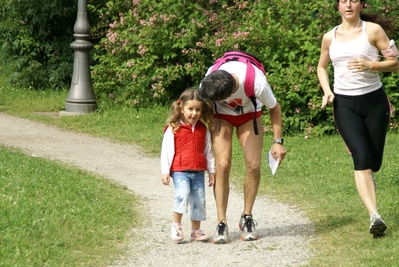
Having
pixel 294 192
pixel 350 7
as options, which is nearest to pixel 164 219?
pixel 294 192

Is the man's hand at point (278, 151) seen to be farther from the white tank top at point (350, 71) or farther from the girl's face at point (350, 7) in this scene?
the girl's face at point (350, 7)

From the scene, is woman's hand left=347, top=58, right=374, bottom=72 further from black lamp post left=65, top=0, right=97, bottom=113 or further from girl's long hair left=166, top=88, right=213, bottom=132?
black lamp post left=65, top=0, right=97, bottom=113

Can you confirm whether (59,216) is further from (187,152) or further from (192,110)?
(192,110)

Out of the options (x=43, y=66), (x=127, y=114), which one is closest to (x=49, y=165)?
(x=127, y=114)

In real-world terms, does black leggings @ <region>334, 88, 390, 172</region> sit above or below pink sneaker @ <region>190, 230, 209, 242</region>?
above

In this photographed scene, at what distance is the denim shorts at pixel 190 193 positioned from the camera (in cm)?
647

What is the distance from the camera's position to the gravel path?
243 inches

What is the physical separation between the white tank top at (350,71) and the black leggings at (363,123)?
5 centimetres

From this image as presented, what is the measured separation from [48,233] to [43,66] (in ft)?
37.8

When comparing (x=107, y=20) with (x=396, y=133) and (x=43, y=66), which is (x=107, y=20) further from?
(x=396, y=133)

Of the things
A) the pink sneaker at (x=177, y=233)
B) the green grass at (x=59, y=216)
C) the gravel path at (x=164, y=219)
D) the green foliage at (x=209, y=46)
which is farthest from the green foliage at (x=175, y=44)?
the pink sneaker at (x=177, y=233)

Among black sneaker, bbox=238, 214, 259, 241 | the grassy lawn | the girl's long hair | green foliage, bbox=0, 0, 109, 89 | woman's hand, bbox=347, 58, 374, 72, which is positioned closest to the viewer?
the grassy lawn

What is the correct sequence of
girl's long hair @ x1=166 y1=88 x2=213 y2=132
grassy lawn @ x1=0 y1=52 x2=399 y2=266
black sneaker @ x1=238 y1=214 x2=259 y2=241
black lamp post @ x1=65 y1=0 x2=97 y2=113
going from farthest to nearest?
black lamp post @ x1=65 y1=0 x2=97 y2=113 → black sneaker @ x1=238 y1=214 x2=259 y2=241 → girl's long hair @ x1=166 y1=88 x2=213 y2=132 → grassy lawn @ x1=0 y1=52 x2=399 y2=266

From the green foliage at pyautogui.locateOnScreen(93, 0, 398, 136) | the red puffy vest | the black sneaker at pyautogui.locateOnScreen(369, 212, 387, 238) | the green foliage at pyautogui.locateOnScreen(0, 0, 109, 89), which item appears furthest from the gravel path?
the green foliage at pyautogui.locateOnScreen(0, 0, 109, 89)
